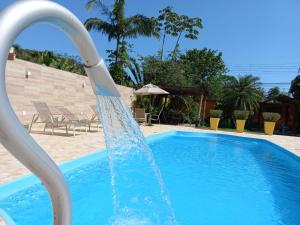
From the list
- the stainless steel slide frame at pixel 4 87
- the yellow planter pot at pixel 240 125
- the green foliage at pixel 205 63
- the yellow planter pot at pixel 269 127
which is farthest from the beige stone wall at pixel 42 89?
the green foliage at pixel 205 63

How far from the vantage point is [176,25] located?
28.3m

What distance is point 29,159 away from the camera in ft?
2.24

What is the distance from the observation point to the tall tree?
21.1 meters

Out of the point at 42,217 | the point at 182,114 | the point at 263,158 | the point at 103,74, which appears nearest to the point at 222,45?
the point at 182,114

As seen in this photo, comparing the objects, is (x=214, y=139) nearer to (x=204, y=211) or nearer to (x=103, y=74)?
(x=204, y=211)

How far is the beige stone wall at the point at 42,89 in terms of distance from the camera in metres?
10.0

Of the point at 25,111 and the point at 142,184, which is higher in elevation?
the point at 25,111

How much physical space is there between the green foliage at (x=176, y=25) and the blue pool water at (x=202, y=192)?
65.6ft

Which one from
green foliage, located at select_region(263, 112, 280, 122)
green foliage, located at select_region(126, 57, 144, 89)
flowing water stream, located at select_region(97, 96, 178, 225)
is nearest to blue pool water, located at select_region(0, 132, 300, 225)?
flowing water stream, located at select_region(97, 96, 178, 225)

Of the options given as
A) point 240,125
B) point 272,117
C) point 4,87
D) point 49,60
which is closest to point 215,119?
point 240,125

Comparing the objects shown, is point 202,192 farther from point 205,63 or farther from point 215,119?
point 205,63

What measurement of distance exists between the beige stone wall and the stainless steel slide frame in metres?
9.67

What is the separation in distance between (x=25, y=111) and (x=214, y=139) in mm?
8722

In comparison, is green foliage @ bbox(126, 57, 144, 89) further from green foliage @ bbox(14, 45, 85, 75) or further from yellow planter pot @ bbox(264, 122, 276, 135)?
yellow planter pot @ bbox(264, 122, 276, 135)
